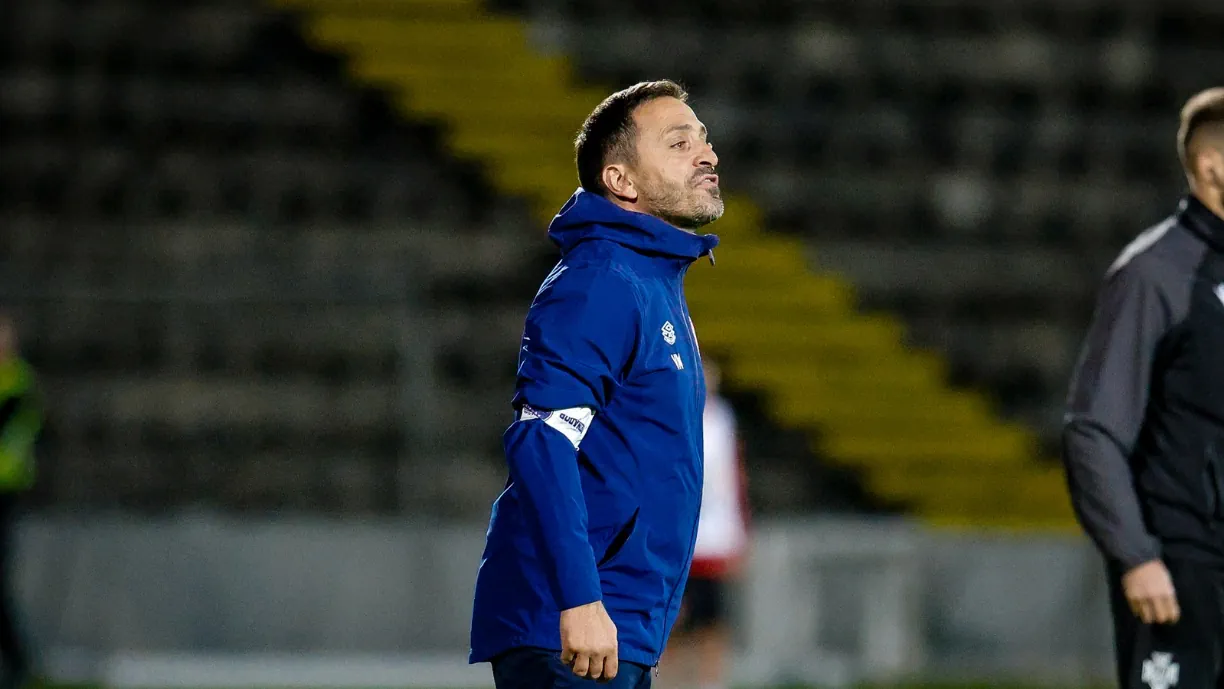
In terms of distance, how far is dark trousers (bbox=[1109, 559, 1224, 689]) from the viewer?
4.57 m

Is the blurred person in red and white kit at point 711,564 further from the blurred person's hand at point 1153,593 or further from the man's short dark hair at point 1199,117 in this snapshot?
the blurred person's hand at point 1153,593

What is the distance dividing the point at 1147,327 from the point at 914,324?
7.69 m

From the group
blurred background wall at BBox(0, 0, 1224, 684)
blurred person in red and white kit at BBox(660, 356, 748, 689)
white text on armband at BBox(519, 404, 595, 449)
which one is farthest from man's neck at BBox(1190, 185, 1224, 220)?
blurred background wall at BBox(0, 0, 1224, 684)

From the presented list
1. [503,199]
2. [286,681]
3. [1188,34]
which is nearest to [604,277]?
[286,681]

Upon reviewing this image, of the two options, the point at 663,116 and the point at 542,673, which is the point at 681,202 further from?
the point at 542,673

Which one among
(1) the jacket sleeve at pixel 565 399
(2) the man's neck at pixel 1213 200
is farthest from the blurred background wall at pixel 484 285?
(1) the jacket sleeve at pixel 565 399

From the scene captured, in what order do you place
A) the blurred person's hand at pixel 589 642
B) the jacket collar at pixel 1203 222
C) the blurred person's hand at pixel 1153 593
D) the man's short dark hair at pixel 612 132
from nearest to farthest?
the blurred person's hand at pixel 589 642, the man's short dark hair at pixel 612 132, the blurred person's hand at pixel 1153 593, the jacket collar at pixel 1203 222

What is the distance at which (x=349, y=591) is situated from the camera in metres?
10.3

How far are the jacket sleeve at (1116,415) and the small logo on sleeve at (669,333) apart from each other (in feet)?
4.32

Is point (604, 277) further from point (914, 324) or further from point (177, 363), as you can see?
point (914, 324)

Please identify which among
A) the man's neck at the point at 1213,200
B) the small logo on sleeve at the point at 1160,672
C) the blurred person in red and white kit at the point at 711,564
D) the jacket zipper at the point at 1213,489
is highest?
the man's neck at the point at 1213,200

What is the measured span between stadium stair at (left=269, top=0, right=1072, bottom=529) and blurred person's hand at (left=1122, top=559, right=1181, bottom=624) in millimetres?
7304

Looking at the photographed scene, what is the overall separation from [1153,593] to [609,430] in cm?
151

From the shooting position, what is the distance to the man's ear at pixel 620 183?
382 centimetres
